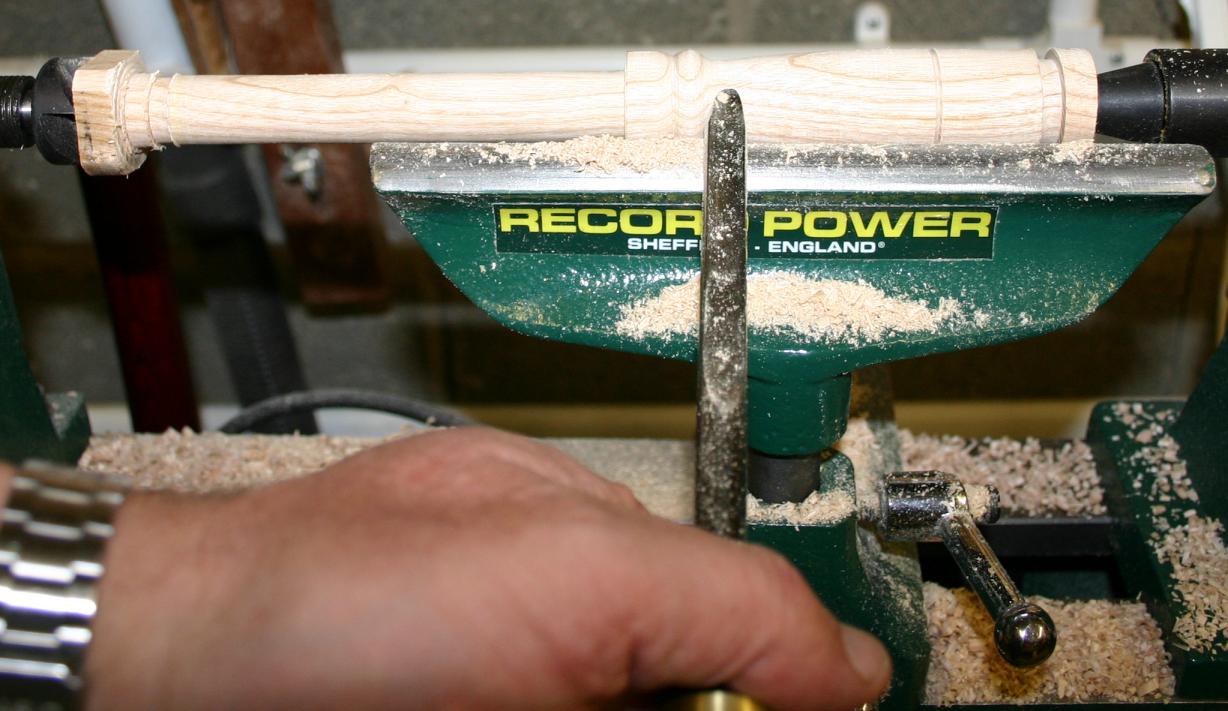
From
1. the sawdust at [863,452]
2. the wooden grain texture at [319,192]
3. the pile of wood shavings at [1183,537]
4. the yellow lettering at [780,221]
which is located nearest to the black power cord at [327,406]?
the wooden grain texture at [319,192]

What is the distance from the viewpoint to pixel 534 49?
1.44m

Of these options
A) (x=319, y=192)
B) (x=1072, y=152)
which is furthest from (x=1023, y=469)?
(x=319, y=192)

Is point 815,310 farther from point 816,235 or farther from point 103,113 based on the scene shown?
point 103,113

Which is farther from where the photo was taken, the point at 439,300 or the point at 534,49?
the point at 439,300

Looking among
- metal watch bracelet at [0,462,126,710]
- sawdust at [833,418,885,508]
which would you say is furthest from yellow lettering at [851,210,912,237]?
metal watch bracelet at [0,462,126,710]

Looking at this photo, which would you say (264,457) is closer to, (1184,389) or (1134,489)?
(1134,489)

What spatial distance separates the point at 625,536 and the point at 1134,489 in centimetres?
57

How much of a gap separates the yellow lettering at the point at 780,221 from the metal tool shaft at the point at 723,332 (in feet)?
0.13

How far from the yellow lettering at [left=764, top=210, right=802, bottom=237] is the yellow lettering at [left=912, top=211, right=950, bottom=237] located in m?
0.07

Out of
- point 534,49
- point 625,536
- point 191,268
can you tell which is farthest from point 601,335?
point 191,268

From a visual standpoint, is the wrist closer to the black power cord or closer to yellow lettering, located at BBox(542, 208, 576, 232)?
yellow lettering, located at BBox(542, 208, 576, 232)

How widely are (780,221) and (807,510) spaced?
19 cm

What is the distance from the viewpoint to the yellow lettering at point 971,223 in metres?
0.63

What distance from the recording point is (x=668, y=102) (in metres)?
0.65
